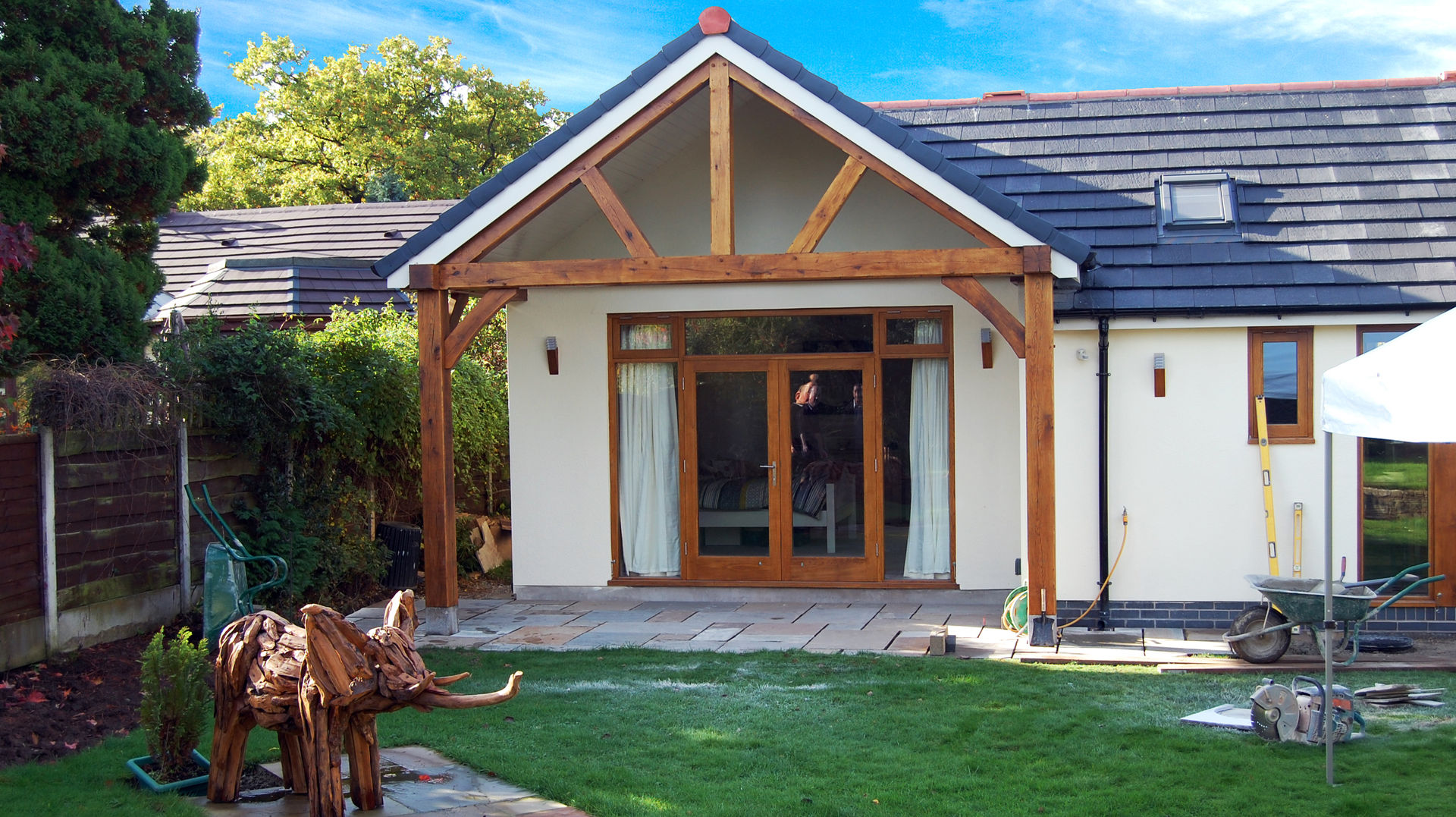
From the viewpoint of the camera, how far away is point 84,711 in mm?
6711

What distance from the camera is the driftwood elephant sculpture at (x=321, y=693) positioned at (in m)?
4.65

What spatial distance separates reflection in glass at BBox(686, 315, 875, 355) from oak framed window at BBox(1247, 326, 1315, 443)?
3.24m

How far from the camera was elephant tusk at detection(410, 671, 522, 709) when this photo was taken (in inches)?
172

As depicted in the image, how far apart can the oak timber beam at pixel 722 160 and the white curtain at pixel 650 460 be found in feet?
8.77

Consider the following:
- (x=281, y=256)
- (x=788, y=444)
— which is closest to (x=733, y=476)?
(x=788, y=444)

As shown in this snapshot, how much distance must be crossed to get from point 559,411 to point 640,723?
16.5 ft

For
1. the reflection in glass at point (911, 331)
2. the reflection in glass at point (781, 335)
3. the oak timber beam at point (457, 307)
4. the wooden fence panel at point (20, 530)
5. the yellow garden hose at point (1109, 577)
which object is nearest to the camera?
the wooden fence panel at point (20, 530)

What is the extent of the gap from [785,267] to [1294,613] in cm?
411

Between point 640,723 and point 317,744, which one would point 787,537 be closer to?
point 640,723

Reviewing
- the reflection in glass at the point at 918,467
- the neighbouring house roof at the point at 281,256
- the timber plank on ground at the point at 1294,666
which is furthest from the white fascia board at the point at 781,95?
the neighbouring house roof at the point at 281,256

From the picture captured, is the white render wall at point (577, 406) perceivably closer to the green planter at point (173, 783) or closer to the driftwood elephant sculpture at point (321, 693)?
the green planter at point (173, 783)

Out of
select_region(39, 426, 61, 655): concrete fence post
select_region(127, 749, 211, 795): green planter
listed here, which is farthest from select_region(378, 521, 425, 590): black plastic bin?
select_region(127, 749, 211, 795): green planter

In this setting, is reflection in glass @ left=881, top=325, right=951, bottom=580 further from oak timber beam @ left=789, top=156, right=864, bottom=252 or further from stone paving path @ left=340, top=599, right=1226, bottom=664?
oak timber beam @ left=789, top=156, right=864, bottom=252

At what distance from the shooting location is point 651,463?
36.7 ft
